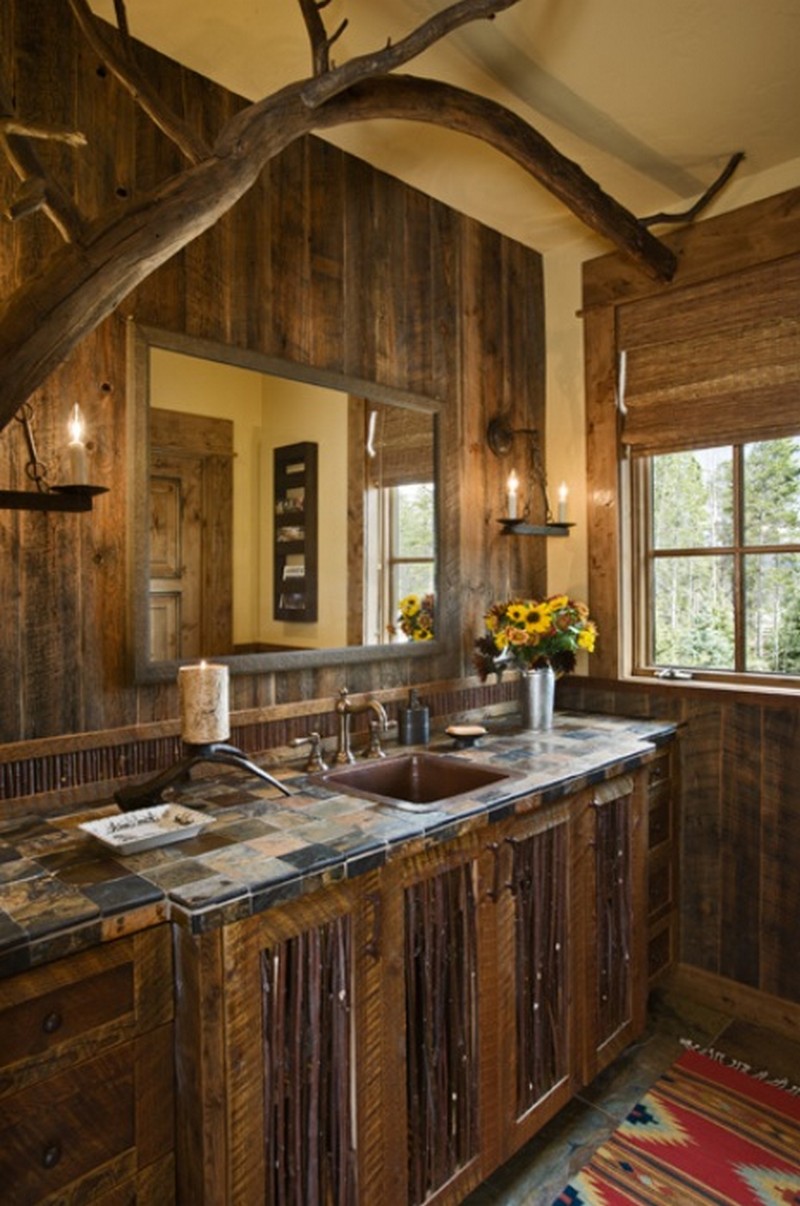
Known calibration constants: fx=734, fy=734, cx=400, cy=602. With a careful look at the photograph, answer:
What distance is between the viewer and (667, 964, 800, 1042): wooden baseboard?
2434mm

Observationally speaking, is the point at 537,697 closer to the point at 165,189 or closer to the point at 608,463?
the point at 608,463

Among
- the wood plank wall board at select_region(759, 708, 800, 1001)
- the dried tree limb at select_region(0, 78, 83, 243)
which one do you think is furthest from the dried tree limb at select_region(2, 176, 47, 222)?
the wood plank wall board at select_region(759, 708, 800, 1001)

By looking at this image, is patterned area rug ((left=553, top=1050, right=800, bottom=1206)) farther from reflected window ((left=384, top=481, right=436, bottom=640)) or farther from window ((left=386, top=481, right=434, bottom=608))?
window ((left=386, top=481, right=434, bottom=608))

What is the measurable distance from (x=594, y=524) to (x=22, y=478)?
6.81ft

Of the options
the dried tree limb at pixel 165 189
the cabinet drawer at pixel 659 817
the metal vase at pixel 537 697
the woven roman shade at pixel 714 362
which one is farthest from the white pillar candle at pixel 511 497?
the dried tree limb at pixel 165 189

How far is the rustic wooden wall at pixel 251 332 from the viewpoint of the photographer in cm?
166

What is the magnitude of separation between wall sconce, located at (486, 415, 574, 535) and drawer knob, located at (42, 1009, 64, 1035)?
2.07m

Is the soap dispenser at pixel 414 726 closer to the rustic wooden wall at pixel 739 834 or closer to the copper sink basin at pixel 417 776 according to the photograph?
the copper sink basin at pixel 417 776

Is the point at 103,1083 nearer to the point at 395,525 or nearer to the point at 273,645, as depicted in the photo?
the point at 273,645

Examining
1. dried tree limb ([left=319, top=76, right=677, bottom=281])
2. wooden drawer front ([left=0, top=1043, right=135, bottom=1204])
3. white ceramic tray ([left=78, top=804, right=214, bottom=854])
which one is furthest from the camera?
dried tree limb ([left=319, top=76, right=677, bottom=281])

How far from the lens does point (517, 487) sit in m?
2.90

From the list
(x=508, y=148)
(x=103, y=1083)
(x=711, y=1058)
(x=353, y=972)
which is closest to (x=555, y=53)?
(x=508, y=148)

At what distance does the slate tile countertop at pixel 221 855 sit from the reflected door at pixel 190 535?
0.38 meters

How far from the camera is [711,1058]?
2334 millimetres
